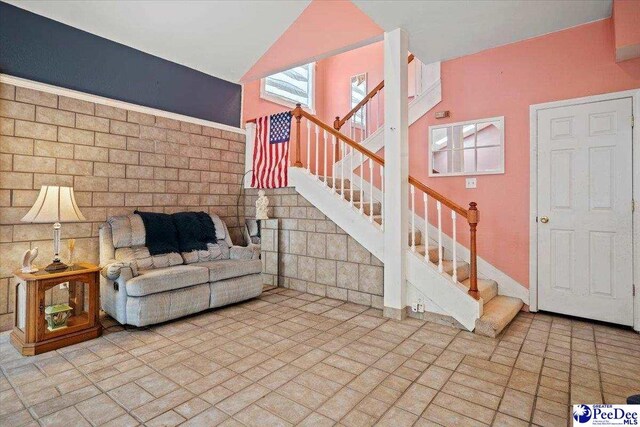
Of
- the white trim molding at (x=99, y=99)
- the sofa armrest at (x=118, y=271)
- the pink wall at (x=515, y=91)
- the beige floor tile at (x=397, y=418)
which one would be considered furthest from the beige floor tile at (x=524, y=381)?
the white trim molding at (x=99, y=99)

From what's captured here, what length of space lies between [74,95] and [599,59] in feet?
18.1

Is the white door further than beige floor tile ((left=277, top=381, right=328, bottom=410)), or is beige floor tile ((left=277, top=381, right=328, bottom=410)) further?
the white door

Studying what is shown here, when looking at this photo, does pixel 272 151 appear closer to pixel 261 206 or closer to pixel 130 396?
pixel 261 206

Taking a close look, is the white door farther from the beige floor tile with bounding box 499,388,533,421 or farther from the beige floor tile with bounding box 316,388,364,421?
the beige floor tile with bounding box 316,388,364,421

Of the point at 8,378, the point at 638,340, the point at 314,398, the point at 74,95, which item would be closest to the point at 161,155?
the point at 74,95

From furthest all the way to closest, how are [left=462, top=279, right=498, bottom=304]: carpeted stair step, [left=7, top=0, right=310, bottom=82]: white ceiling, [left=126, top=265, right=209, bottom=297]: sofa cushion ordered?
[left=462, top=279, right=498, bottom=304]: carpeted stair step, [left=7, top=0, right=310, bottom=82]: white ceiling, [left=126, top=265, right=209, bottom=297]: sofa cushion

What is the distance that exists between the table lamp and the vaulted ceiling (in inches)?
75.3

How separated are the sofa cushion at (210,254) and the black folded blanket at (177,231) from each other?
0.05 m

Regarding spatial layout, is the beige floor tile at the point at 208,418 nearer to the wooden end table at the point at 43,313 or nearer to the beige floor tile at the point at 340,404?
the beige floor tile at the point at 340,404

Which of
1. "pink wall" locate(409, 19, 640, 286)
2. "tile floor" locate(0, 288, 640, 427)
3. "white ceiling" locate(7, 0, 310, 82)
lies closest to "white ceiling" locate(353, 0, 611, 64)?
"pink wall" locate(409, 19, 640, 286)

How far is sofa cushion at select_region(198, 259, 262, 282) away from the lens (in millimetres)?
3750

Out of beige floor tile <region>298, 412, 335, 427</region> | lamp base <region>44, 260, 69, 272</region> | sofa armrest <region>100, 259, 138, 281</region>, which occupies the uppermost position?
lamp base <region>44, 260, 69, 272</region>

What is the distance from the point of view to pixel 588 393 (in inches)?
85.2

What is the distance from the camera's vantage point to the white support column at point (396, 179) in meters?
3.55
